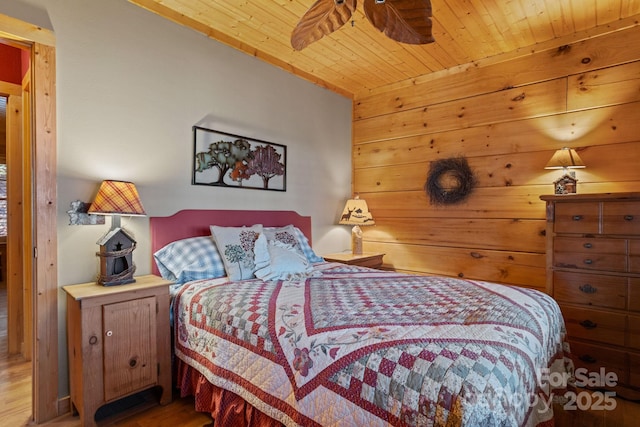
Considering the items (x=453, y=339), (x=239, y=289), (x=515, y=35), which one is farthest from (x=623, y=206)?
(x=239, y=289)

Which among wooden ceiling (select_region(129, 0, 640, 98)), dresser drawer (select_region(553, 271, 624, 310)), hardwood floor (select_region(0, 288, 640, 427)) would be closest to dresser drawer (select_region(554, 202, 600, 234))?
dresser drawer (select_region(553, 271, 624, 310))

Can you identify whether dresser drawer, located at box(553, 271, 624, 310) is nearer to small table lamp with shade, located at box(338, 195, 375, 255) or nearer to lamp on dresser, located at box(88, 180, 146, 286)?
small table lamp with shade, located at box(338, 195, 375, 255)

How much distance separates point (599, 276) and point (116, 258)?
3014 mm

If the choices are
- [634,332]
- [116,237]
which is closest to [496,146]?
[634,332]

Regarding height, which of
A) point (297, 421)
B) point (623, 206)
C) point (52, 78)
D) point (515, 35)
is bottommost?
point (297, 421)

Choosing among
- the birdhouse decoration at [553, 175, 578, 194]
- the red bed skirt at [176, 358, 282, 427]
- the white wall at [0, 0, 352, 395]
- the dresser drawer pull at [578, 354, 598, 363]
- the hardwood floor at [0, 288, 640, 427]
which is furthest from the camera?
the birdhouse decoration at [553, 175, 578, 194]

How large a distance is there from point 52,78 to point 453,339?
245 cm

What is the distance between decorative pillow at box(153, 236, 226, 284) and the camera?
226 cm

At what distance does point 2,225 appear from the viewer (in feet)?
20.2

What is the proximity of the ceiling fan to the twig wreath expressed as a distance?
5.41ft

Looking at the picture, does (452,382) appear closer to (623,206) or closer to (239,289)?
(239,289)

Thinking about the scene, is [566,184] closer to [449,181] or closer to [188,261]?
[449,181]

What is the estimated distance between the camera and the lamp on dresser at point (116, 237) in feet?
6.48

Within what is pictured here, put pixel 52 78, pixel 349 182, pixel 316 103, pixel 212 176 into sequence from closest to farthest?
pixel 52 78, pixel 212 176, pixel 316 103, pixel 349 182
